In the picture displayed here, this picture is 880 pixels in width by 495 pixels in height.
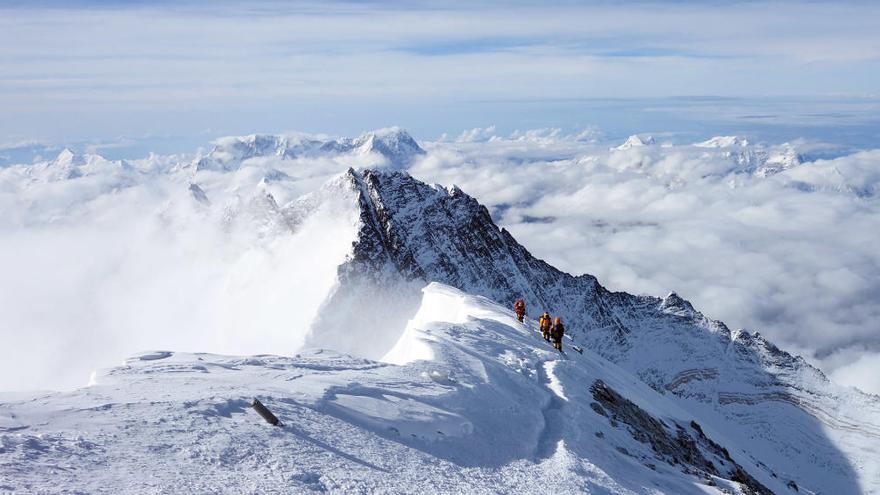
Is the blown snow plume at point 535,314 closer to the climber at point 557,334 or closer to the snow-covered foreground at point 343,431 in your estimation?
the climber at point 557,334

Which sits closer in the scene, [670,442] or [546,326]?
[670,442]

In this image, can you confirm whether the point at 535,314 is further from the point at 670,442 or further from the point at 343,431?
the point at 343,431

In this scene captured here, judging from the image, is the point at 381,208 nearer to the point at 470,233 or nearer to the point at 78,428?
the point at 470,233

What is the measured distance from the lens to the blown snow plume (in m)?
115

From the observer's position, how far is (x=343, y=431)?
86.6 feet

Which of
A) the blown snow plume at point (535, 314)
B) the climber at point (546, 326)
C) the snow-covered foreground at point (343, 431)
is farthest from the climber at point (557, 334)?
the blown snow plume at point (535, 314)

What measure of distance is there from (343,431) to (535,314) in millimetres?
137629

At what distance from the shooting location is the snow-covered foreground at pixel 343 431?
2075 cm

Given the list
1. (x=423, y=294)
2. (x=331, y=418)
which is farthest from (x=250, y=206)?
(x=331, y=418)

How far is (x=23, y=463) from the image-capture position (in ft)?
62.5

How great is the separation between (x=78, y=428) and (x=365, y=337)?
85.1m

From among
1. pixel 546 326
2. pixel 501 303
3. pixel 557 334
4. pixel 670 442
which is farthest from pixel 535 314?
pixel 670 442

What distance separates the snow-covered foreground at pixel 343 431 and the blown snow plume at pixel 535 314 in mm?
63638

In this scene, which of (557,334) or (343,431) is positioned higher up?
(557,334)
